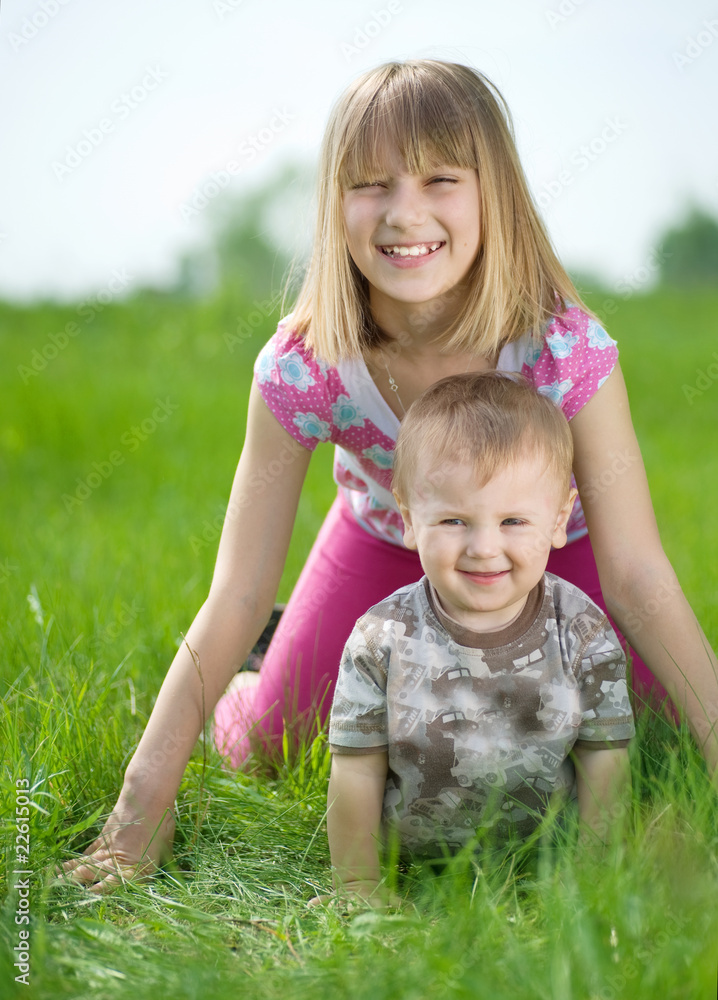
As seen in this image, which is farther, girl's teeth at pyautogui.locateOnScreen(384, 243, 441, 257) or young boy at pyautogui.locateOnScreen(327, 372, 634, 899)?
girl's teeth at pyautogui.locateOnScreen(384, 243, 441, 257)

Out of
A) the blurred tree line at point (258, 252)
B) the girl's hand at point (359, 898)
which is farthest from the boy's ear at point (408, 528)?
the blurred tree line at point (258, 252)

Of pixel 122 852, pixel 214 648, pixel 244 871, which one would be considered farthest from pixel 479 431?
pixel 122 852

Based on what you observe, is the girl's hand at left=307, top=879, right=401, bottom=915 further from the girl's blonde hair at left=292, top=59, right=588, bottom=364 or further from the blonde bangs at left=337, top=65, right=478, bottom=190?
the blonde bangs at left=337, top=65, right=478, bottom=190

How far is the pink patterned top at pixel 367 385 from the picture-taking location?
1.93 m

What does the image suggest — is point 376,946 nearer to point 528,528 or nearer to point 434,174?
point 528,528

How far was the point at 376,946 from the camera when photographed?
1464mm

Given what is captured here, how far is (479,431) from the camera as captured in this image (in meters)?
1.64

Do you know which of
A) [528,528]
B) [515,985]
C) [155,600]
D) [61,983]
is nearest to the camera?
[515,985]

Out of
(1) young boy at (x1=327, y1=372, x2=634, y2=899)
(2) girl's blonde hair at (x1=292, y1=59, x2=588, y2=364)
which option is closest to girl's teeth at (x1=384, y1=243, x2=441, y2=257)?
(2) girl's blonde hair at (x1=292, y1=59, x2=588, y2=364)

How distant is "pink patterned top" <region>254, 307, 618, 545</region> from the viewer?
193 cm

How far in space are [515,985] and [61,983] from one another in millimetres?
644

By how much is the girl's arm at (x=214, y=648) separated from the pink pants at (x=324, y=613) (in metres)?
0.38

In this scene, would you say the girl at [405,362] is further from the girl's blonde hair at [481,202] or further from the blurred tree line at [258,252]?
the blurred tree line at [258,252]

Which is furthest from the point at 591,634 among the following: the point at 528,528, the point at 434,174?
the point at 434,174
